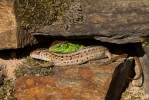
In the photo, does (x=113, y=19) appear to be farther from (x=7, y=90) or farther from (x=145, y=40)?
(x=7, y=90)

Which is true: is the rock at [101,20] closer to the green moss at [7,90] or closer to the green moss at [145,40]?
the green moss at [145,40]

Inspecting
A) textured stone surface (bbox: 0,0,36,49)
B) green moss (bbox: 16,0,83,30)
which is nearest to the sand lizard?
textured stone surface (bbox: 0,0,36,49)

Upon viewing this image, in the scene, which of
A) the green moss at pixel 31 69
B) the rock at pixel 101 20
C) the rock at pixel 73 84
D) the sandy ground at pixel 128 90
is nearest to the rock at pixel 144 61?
the sandy ground at pixel 128 90

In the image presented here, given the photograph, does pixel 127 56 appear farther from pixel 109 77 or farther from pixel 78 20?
pixel 78 20

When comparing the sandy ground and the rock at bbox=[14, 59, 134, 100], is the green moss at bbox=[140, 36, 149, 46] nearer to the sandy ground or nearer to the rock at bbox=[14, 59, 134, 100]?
the rock at bbox=[14, 59, 134, 100]

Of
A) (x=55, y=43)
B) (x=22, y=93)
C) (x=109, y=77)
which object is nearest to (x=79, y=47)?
(x=55, y=43)

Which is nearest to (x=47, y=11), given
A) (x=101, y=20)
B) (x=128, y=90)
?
(x=101, y=20)

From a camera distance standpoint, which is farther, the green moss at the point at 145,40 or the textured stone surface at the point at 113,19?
the green moss at the point at 145,40
